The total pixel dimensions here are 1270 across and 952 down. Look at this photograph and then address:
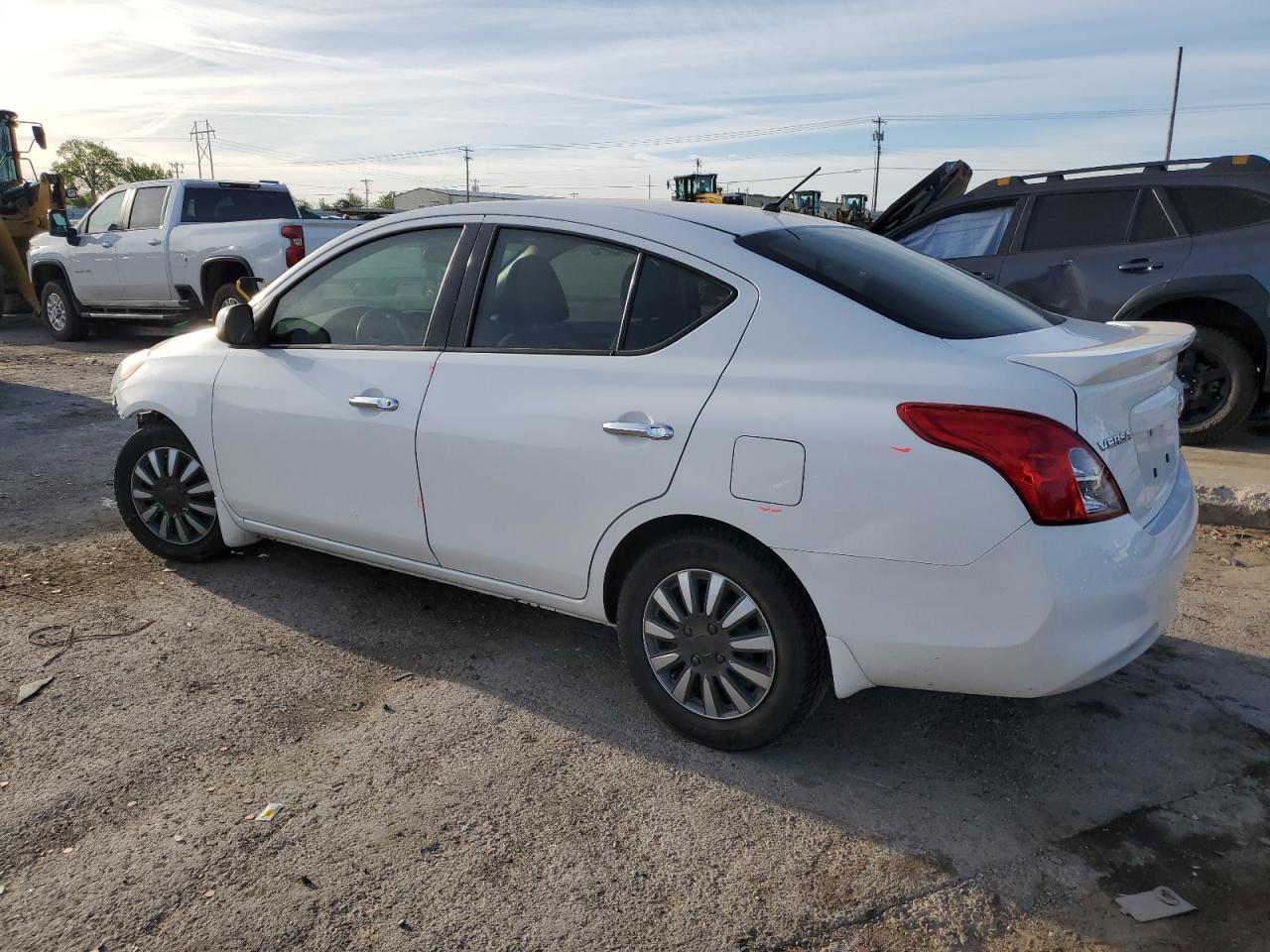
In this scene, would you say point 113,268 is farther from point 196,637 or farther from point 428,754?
point 428,754

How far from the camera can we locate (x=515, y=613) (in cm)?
436

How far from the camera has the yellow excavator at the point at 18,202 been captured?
15320 mm

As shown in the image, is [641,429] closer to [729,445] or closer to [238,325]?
[729,445]

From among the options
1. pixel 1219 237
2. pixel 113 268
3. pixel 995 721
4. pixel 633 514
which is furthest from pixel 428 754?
pixel 113 268

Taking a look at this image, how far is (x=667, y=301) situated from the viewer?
322 cm

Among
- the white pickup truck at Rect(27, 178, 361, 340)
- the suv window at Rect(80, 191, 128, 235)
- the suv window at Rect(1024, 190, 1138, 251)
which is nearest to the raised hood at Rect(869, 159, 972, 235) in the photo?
the suv window at Rect(1024, 190, 1138, 251)

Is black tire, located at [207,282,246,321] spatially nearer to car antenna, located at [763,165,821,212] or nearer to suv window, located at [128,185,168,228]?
suv window, located at [128,185,168,228]

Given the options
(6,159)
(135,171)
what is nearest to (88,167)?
(135,171)

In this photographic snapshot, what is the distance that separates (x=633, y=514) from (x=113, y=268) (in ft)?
40.0

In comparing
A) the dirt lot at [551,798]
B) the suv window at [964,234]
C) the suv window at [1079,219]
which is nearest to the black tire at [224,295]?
the suv window at [964,234]

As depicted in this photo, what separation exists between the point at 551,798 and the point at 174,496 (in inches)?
107

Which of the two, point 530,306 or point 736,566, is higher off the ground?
point 530,306

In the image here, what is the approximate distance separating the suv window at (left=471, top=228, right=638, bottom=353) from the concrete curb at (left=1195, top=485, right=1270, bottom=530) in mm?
3704

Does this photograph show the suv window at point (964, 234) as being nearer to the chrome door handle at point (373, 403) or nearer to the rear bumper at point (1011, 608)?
the chrome door handle at point (373, 403)
